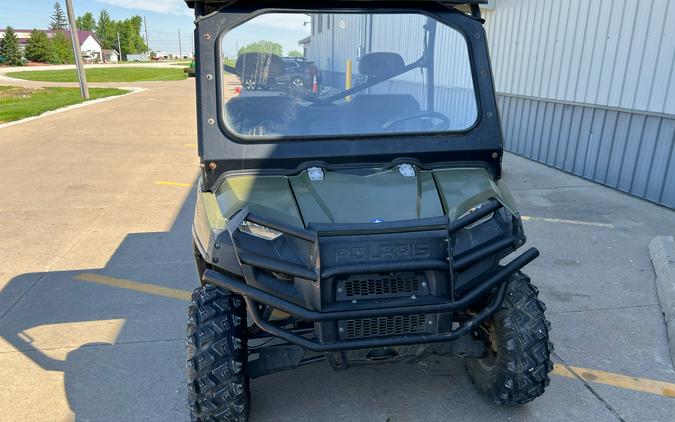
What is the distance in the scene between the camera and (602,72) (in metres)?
7.55

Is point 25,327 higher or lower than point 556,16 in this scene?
lower

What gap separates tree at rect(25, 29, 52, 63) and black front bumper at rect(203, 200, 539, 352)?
85.0m

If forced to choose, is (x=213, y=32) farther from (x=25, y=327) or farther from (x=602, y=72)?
(x=602, y=72)

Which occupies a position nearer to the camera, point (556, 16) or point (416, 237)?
point (416, 237)

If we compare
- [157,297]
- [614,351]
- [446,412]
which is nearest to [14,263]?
[157,297]

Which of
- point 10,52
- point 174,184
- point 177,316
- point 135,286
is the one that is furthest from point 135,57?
point 177,316

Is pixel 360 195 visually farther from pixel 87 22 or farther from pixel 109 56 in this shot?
pixel 87 22

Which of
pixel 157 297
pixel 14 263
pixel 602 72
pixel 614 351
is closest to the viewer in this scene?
pixel 614 351

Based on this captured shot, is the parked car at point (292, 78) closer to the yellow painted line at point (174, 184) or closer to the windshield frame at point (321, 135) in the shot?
the windshield frame at point (321, 135)

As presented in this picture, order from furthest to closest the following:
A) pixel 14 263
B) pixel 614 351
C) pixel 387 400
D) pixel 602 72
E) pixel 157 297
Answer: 1. pixel 602 72
2. pixel 14 263
3. pixel 157 297
4. pixel 614 351
5. pixel 387 400

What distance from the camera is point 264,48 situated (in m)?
3.03

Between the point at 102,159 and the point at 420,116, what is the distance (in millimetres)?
8448

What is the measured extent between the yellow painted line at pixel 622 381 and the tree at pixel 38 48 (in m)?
85.2

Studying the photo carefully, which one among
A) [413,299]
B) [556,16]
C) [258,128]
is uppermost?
[556,16]
